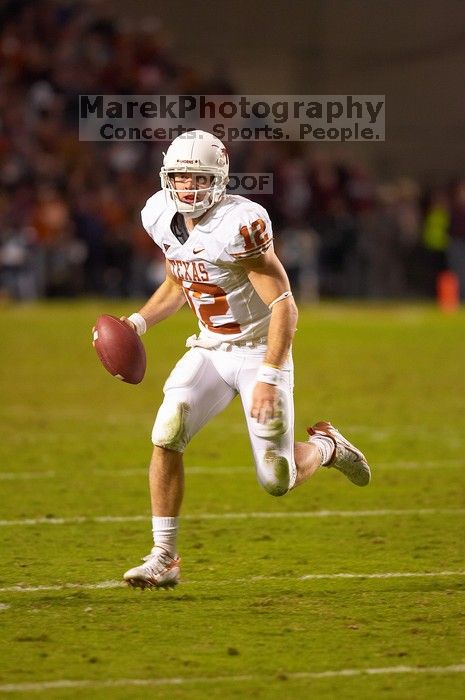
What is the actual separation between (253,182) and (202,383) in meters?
12.4

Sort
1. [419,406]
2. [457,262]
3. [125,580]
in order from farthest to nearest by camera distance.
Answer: [457,262], [419,406], [125,580]

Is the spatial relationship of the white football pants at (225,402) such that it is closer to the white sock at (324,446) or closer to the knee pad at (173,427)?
the knee pad at (173,427)

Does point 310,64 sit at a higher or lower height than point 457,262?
higher

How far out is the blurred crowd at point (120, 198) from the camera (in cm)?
1586

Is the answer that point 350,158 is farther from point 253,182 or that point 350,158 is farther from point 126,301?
point 126,301

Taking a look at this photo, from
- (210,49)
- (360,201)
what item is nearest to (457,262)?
(360,201)

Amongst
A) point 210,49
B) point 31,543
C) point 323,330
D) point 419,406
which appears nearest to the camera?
point 31,543

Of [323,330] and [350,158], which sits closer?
[323,330]

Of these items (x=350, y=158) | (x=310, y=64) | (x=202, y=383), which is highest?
(x=310, y=64)

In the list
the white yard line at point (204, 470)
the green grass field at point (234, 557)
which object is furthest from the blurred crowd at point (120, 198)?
the white yard line at point (204, 470)

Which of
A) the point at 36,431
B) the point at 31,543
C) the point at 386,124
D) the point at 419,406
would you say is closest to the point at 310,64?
the point at 386,124

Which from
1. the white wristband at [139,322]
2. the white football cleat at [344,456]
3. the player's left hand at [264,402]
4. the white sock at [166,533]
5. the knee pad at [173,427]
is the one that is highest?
the white wristband at [139,322]

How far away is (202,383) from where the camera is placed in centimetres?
436

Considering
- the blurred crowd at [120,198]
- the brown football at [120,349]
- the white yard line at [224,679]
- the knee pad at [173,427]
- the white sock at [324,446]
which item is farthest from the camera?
the blurred crowd at [120,198]
